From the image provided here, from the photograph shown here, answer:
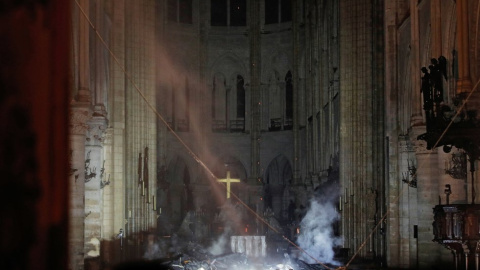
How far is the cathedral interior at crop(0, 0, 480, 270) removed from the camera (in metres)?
Answer: 0.91

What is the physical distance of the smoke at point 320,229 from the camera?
34.9 m

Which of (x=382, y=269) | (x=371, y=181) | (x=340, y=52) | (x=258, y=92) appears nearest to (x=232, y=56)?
(x=258, y=92)

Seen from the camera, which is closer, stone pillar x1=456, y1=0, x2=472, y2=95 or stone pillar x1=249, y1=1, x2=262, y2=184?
stone pillar x1=456, y1=0, x2=472, y2=95

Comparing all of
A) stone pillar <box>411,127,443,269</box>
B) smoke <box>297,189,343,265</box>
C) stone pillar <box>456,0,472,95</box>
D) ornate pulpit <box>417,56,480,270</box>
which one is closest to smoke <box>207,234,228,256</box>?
smoke <box>297,189,343,265</box>

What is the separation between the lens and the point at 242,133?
4906cm

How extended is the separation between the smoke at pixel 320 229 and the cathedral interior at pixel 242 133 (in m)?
0.13

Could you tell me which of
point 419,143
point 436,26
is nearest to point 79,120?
point 436,26

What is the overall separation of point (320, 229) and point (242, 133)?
12.5 meters

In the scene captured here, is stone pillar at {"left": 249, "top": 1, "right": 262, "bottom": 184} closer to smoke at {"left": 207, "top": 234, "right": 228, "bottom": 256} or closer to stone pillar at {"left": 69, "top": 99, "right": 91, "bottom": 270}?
smoke at {"left": 207, "top": 234, "right": 228, "bottom": 256}

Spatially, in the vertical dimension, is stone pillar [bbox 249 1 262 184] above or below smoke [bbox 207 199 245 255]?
above

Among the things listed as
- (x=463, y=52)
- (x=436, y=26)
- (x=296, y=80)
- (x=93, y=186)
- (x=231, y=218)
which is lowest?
(x=231, y=218)

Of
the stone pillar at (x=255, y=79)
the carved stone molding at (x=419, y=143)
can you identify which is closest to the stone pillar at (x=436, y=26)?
the carved stone molding at (x=419, y=143)

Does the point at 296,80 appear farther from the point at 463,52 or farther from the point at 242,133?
the point at 463,52

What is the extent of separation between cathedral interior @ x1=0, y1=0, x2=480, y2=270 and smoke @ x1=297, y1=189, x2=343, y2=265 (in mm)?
132
